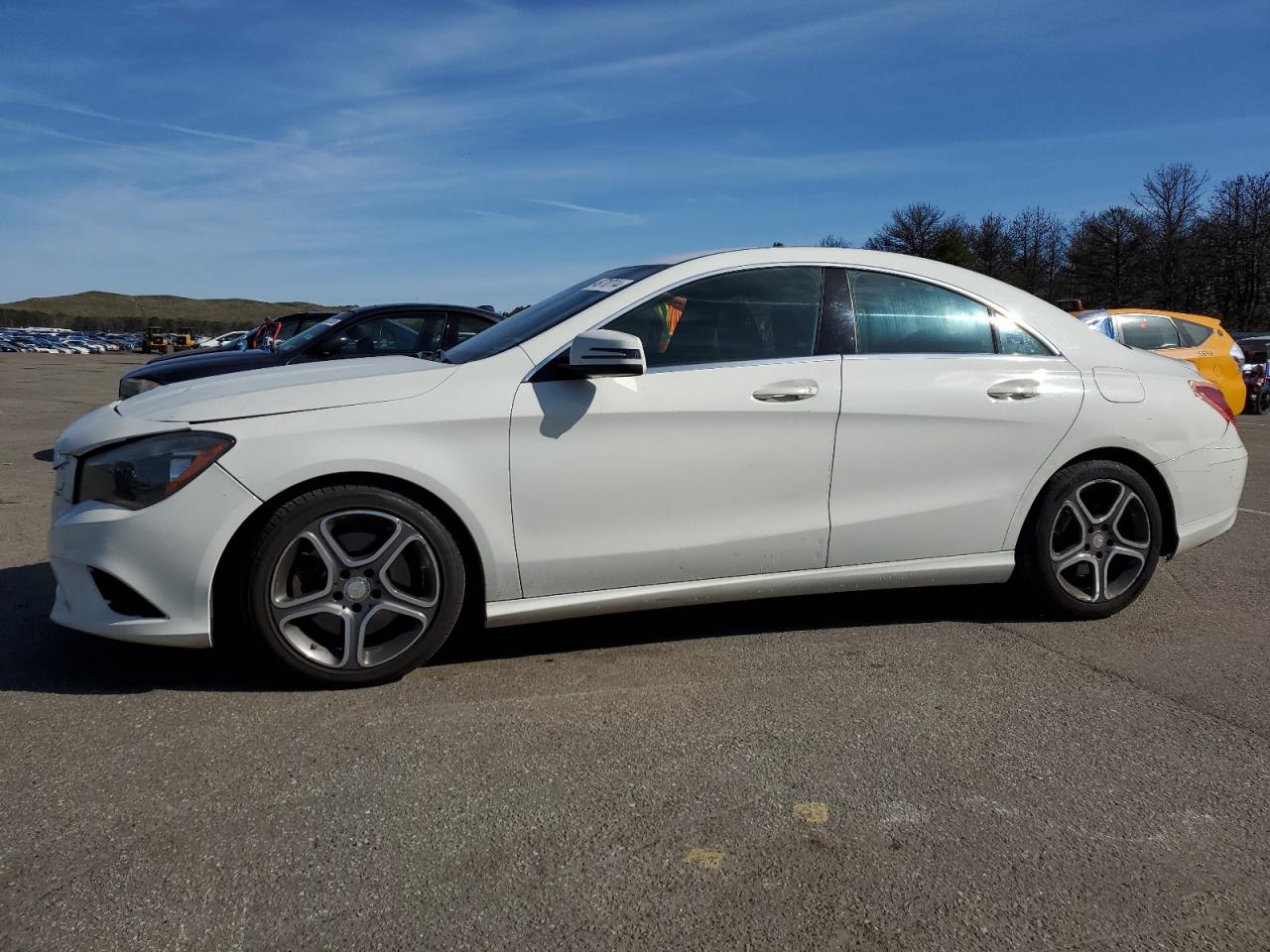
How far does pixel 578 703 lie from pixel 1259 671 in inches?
101

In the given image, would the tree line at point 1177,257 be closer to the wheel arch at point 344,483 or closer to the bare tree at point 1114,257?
the bare tree at point 1114,257

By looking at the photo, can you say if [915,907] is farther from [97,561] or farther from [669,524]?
[97,561]

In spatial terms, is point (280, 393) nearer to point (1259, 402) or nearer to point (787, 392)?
point (787, 392)

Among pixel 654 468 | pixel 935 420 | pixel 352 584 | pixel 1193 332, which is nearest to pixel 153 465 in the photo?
pixel 352 584

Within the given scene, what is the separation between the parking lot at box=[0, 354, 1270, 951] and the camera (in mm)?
2268

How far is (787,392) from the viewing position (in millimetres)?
3969

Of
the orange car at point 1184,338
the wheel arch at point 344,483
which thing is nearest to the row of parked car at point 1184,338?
the orange car at point 1184,338

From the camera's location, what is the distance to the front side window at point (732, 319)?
12.9ft

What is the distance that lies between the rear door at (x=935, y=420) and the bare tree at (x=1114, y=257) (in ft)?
179

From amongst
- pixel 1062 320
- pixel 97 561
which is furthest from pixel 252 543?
pixel 1062 320

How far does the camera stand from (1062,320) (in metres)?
4.52

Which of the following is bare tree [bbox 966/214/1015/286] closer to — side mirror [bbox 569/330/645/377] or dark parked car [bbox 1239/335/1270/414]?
dark parked car [bbox 1239/335/1270/414]

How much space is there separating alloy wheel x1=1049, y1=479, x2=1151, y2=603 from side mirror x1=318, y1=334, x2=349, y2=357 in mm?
6585

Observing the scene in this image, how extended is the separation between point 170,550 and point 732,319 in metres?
2.22
